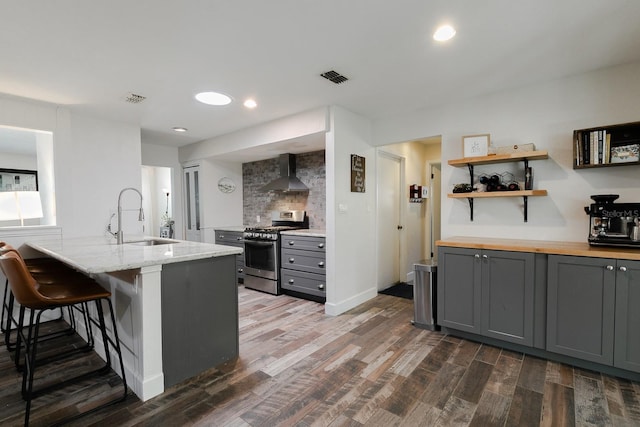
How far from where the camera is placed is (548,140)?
111 inches

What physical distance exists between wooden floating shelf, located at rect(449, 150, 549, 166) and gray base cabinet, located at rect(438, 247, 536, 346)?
882 millimetres

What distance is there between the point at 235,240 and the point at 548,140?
4.36m

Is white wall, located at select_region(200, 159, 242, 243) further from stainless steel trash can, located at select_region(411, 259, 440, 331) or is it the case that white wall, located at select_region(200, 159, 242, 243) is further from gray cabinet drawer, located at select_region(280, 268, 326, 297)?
stainless steel trash can, located at select_region(411, 259, 440, 331)

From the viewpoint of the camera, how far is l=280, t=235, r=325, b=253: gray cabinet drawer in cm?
386

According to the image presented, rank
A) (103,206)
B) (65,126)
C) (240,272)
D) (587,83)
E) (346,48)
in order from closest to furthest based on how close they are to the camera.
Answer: (346,48) < (587,83) < (65,126) < (103,206) < (240,272)

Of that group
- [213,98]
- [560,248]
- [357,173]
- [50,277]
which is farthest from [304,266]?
[560,248]

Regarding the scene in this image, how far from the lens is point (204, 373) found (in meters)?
2.26

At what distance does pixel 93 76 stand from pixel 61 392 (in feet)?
8.29

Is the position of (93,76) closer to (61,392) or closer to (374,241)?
(61,392)

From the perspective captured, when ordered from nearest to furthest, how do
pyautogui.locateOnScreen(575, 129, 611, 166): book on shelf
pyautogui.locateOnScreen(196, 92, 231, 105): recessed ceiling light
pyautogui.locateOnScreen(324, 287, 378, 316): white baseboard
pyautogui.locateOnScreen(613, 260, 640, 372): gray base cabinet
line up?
pyautogui.locateOnScreen(613, 260, 640, 372): gray base cabinet → pyautogui.locateOnScreen(575, 129, 611, 166): book on shelf → pyautogui.locateOnScreen(196, 92, 231, 105): recessed ceiling light → pyautogui.locateOnScreen(324, 287, 378, 316): white baseboard

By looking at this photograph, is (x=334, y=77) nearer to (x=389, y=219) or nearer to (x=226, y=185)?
(x=389, y=219)

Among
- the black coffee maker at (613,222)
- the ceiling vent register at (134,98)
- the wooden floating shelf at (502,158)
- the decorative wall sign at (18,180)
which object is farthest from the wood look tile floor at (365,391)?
the ceiling vent register at (134,98)

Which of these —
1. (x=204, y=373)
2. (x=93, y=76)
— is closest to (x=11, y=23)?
(x=93, y=76)

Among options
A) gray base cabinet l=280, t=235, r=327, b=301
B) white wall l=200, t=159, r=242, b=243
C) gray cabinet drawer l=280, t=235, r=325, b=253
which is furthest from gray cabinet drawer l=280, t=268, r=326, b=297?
white wall l=200, t=159, r=242, b=243
